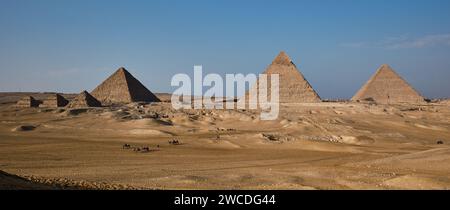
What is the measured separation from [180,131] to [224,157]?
9007 millimetres

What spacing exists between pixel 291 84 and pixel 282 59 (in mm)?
2518

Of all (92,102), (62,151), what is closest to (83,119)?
(92,102)

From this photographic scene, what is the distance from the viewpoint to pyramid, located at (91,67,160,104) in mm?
47438

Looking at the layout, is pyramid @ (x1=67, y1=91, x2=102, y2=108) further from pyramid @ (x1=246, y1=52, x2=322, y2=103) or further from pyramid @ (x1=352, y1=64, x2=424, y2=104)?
pyramid @ (x1=352, y1=64, x2=424, y2=104)

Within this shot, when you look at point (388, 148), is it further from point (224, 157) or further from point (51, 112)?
point (51, 112)

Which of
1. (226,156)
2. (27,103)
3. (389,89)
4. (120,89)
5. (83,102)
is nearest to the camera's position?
(226,156)

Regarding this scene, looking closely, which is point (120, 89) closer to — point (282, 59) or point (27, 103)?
point (27, 103)

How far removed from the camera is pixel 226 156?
14.4 m

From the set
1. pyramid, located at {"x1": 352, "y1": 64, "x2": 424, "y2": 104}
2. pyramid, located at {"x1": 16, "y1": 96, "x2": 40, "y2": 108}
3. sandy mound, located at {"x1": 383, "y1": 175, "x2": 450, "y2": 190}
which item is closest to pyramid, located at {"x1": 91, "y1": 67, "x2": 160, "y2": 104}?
pyramid, located at {"x1": 16, "y1": 96, "x2": 40, "y2": 108}

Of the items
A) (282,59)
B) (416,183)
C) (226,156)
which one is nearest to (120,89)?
(282,59)

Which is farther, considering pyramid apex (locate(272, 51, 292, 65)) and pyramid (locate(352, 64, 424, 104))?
pyramid (locate(352, 64, 424, 104))

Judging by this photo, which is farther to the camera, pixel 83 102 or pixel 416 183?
pixel 83 102

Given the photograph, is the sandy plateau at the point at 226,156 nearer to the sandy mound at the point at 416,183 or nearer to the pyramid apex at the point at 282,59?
the sandy mound at the point at 416,183

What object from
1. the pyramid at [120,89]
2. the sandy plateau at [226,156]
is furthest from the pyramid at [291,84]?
the sandy plateau at [226,156]
